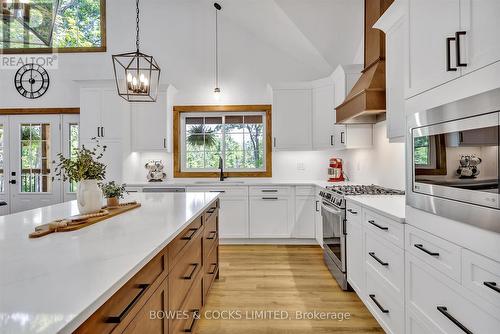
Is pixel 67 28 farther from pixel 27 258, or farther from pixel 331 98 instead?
pixel 27 258

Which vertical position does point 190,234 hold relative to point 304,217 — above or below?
above

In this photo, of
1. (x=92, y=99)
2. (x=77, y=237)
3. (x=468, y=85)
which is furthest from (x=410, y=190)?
(x=92, y=99)

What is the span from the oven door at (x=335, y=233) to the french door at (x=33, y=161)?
14.3 feet

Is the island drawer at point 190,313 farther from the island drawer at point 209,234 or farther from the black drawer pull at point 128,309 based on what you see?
the black drawer pull at point 128,309

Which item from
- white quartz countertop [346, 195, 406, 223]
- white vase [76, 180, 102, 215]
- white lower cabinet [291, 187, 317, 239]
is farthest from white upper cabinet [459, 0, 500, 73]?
white lower cabinet [291, 187, 317, 239]

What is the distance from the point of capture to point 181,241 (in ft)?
5.27

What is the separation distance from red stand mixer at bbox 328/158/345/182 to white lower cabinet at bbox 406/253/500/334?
273 cm

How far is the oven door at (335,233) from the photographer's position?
272 centimetres

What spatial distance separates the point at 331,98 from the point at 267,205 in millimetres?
1781

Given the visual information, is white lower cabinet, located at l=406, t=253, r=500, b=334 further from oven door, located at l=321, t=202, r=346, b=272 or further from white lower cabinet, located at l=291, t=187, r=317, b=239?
white lower cabinet, located at l=291, t=187, r=317, b=239

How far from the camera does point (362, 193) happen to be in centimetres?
273

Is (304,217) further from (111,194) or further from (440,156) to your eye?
(440,156)

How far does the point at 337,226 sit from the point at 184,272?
1.71m

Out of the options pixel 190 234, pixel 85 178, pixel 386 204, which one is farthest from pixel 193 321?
pixel 386 204
